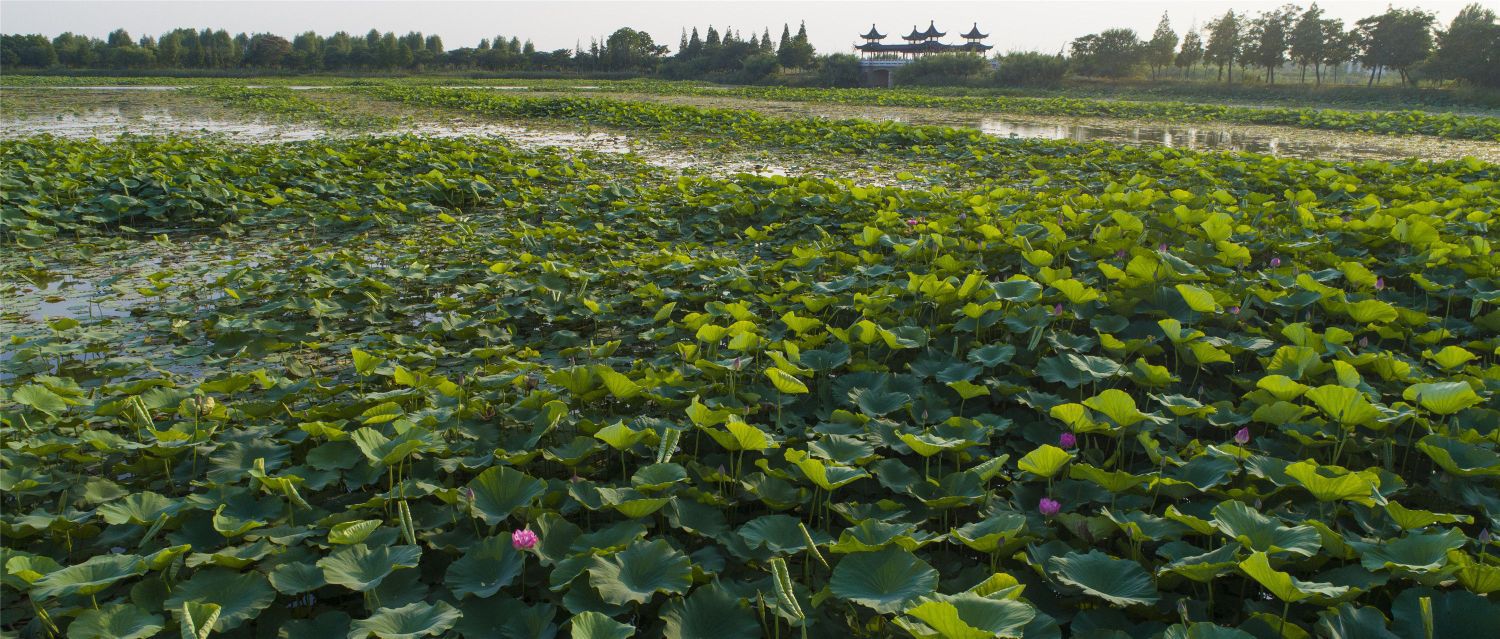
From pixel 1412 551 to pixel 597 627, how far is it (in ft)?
4.85

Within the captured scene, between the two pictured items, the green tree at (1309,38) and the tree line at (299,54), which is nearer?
the green tree at (1309,38)

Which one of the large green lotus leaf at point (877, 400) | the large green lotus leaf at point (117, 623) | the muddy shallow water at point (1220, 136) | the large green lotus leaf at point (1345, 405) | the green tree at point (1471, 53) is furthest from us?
the green tree at point (1471, 53)

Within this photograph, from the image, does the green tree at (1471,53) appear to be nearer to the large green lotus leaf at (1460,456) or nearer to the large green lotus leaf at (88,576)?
the large green lotus leaf at (1460,456)

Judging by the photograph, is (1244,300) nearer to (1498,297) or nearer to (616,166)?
(1498,297)

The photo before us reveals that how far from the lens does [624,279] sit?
424 cm

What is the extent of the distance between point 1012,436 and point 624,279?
240 cm

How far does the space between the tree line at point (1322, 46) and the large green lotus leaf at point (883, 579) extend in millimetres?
33386

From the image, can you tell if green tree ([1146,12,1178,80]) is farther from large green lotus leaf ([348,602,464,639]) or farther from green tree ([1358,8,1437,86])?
large green lotus leaf ([348,602,464,639])

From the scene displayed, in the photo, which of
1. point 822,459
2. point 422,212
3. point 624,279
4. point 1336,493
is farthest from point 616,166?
point 1336,493

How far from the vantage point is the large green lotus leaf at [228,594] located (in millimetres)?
1489

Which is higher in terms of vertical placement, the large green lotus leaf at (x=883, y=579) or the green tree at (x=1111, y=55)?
the green tree at (x=1111, y=55)

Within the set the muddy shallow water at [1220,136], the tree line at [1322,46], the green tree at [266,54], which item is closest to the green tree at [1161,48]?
the tree line at [1322,46]

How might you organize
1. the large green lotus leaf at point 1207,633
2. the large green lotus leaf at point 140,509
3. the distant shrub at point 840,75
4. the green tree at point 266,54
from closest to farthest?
1. the large green lotus leaf at point 1207,633
2. the large green lotus leaf at point 140,509
3. the distant shrub at point 840,75
4. the green tree at point 266,54

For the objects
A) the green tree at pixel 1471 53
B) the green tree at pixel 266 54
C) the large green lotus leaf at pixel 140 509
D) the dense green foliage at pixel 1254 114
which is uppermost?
the green tree at pixel 266 54
